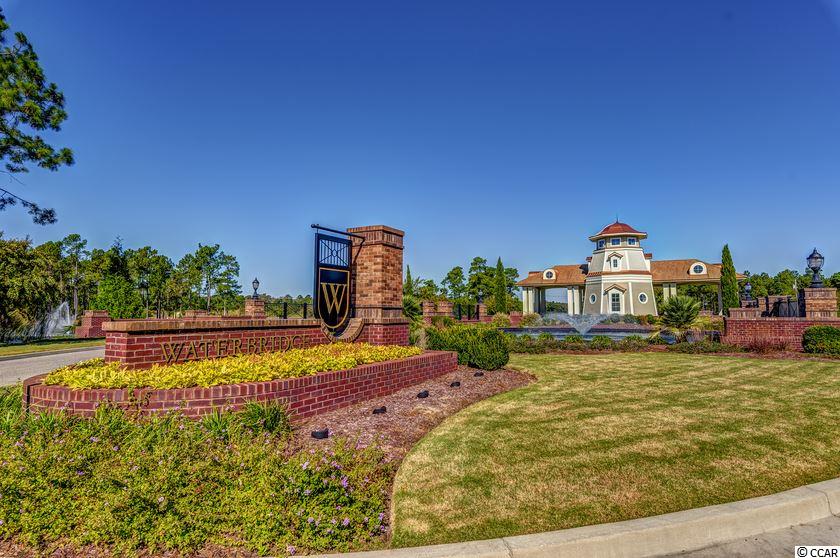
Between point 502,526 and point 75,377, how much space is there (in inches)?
212

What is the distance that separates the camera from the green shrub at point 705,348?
1462cm

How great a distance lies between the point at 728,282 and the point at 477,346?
136 feet

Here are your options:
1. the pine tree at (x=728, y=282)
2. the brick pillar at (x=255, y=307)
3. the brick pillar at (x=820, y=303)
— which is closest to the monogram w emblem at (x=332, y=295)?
the brick pillar at (x=255, y=307)

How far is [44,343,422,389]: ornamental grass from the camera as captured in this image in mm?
5570

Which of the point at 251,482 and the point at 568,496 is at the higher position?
the point at 251,482

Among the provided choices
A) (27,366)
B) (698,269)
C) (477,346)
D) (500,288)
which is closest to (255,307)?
(27,366)

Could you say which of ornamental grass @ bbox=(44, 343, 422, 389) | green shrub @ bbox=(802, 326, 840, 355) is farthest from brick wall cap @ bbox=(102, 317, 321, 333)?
green shrub @ bbox=(802, 326, 840, 355)

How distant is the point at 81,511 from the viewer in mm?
3406

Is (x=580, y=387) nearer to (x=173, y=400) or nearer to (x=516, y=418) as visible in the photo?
(x=516, y=418)

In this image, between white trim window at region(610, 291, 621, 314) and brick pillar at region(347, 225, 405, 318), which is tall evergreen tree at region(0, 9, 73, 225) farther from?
white trim window at region(610, 291, 621, 314)

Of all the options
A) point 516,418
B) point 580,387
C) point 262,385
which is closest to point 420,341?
point 580,387

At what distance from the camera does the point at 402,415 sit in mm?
6645

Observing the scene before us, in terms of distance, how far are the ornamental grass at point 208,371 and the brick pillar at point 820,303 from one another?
50.7ft

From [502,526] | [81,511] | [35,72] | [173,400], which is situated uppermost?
[35,72]
